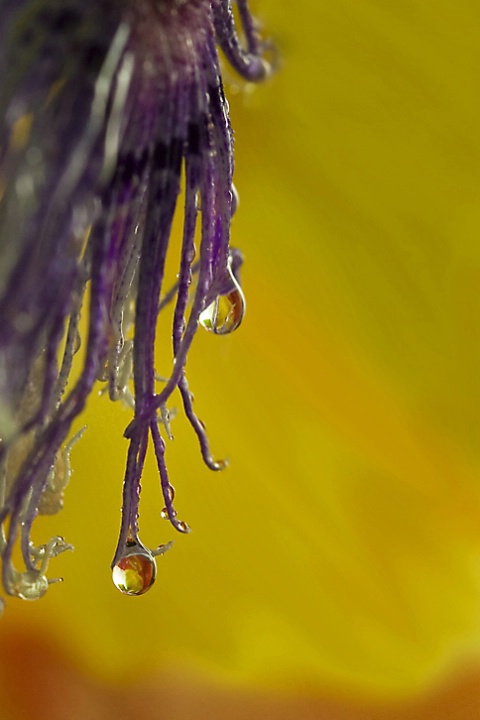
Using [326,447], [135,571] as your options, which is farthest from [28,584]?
[326,447]

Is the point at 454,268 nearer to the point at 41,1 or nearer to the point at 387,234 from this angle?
the point at 387,234

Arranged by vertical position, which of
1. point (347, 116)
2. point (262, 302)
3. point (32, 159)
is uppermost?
point (347, 116)

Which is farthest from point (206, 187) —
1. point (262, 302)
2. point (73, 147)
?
point (262, 302)

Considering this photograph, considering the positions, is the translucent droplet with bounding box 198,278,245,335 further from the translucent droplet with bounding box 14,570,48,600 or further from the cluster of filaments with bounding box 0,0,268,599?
the translucent droplet with bounding box 14,570,48,600

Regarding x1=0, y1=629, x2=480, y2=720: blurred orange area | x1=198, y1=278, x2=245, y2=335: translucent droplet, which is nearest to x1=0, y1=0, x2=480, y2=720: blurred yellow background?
x1=0, y1=629, x2=480, y2=720: blurred orange area

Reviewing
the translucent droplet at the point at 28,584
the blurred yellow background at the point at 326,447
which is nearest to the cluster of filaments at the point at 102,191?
the translucent droplet at the point at 28,584

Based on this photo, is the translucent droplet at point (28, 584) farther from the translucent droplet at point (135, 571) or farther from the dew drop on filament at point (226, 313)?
the dew drop on filament at point (226, 313)
